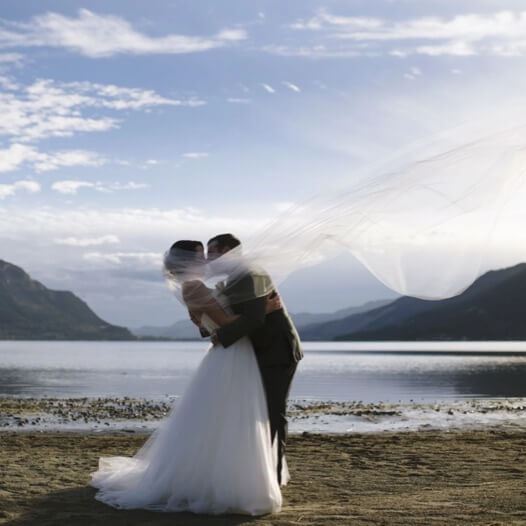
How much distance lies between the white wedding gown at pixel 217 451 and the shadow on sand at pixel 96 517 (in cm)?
17

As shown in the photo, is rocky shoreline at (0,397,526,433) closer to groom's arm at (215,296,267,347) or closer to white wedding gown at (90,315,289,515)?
white wedding gown at (90,315,289,515)

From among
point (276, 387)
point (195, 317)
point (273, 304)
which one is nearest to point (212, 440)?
point (276, 387)

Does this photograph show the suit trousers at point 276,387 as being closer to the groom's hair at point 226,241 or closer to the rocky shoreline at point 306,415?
the groom's hair at point 226,241

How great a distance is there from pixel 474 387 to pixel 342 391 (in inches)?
407

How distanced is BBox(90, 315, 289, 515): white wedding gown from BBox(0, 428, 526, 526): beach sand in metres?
0.25

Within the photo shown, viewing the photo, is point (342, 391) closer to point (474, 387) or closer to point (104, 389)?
point (474, 387)

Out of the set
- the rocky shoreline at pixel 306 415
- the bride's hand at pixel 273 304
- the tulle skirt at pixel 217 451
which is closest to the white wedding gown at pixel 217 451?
the tulle skirt at pixel 217 451

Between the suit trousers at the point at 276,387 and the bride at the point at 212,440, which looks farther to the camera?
the suit trousers at the point at 276,387

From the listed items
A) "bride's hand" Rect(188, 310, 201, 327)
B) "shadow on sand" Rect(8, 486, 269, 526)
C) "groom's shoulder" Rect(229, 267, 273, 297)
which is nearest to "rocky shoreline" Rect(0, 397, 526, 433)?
"bride's hand" Rect(188, 310, 201, 327)

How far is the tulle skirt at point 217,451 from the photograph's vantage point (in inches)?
309

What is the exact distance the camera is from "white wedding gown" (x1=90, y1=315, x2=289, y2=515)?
785cm

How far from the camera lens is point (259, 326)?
8.02 meters

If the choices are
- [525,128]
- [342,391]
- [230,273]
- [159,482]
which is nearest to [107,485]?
[159,482]

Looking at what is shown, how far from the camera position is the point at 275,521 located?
7387 mm
